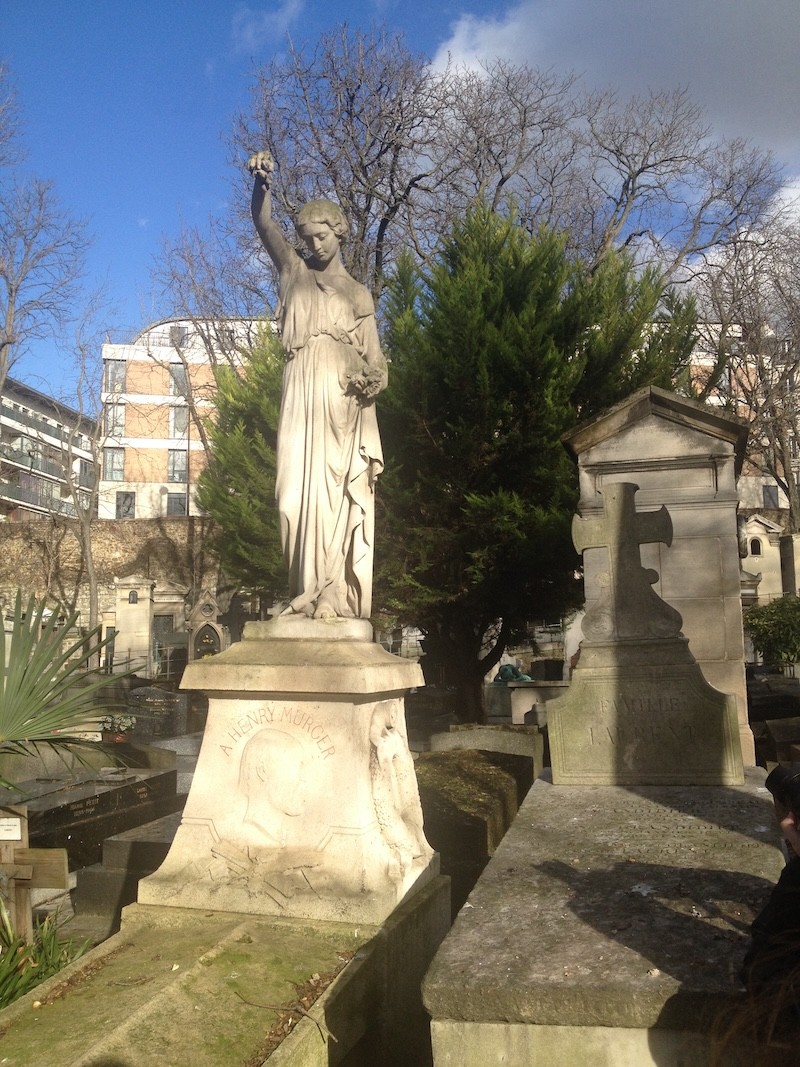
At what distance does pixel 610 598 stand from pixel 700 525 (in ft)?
8.01

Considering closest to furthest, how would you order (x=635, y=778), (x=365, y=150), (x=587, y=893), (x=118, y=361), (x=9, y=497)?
(x=587, y=893) < (x=635, y=778) < (x=365, y=150) < (x=118, y=361) < (x=9, y=497)

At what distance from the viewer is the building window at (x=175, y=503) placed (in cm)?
4809

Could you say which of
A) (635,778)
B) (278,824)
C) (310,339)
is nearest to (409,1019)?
(278,824)

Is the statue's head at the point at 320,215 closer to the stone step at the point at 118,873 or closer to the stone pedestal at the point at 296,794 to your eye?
the stone pedestal at the point at 296,794

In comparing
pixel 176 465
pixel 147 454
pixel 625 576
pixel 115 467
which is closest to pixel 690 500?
pixel 625 576

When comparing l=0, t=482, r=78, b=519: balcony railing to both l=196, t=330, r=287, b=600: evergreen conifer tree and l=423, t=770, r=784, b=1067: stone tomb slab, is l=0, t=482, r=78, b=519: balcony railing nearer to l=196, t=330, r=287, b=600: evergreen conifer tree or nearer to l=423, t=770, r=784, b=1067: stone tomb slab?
l=196, t=330, r=287, b=600: evergreen conifer tree

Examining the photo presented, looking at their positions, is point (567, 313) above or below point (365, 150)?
below

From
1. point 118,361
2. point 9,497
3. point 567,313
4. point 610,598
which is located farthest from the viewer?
point 9,497

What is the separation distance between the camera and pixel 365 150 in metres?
21.6

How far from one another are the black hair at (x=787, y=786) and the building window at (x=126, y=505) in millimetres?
47920

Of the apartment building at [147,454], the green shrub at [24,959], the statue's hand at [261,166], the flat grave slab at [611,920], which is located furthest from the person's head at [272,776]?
the apartment building at [147,454]

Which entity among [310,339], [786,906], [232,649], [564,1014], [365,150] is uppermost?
[365,150]

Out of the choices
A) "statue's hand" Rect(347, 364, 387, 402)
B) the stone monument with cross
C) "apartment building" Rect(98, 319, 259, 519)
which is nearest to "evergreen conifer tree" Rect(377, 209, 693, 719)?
the stone monument with cross

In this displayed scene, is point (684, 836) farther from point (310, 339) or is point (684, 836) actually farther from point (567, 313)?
point (567, 313)
